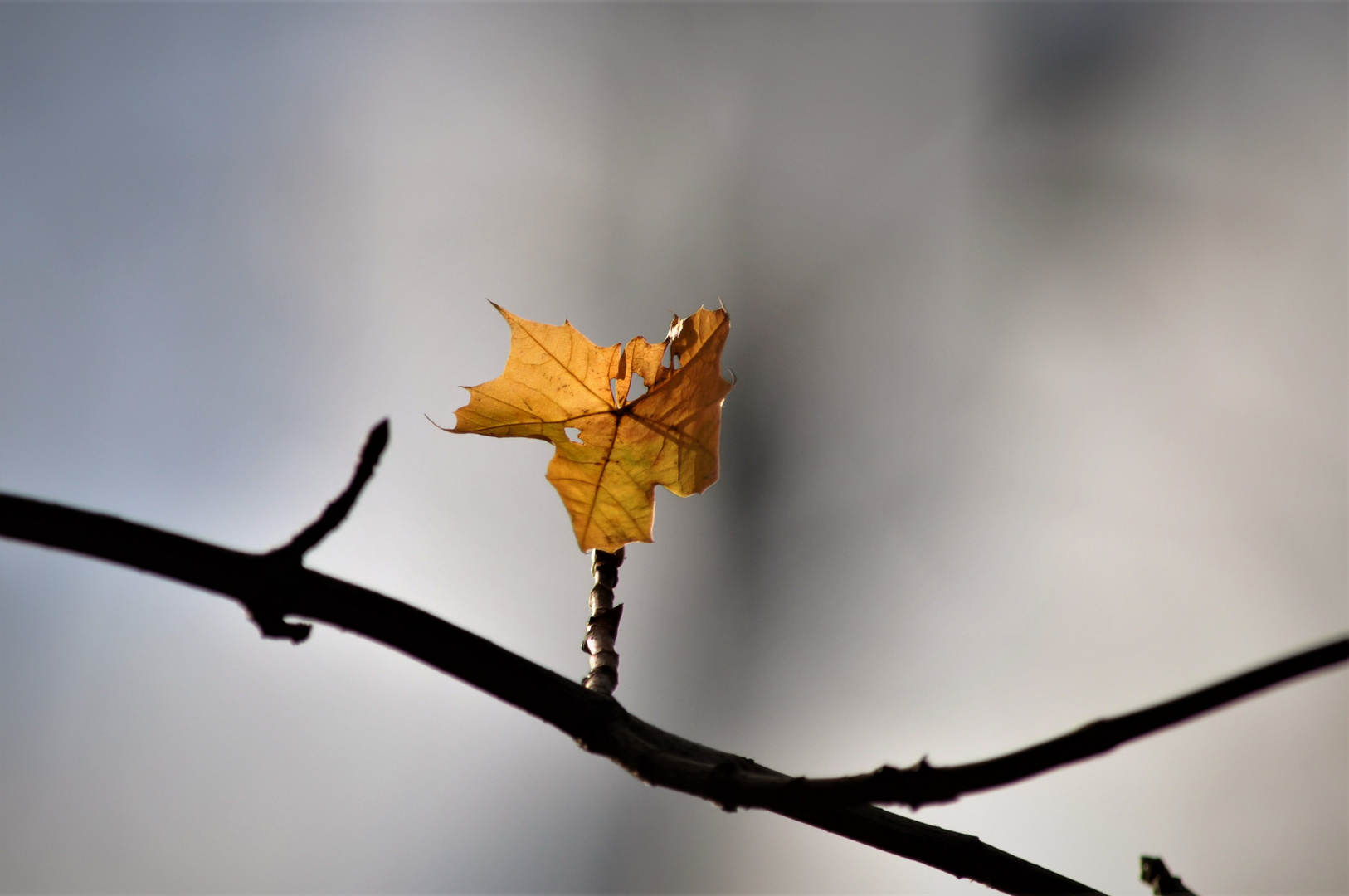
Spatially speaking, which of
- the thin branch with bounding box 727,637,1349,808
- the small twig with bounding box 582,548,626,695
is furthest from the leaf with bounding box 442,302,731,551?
the thin branch with bounding box 727,637,1349,808

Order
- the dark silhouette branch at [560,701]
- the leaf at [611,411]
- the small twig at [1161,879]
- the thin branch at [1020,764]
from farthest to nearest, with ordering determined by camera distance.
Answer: the leaf at [611,411]
the small twig at [1161,879]
the dark silhouette branch at [560,701]
the thin branch at [1020,764]

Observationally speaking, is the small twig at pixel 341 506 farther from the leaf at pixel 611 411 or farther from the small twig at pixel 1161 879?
the small twig at pixel 1161 879

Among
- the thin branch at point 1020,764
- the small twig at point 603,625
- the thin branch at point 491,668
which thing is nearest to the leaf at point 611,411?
the small twig at point 603,625

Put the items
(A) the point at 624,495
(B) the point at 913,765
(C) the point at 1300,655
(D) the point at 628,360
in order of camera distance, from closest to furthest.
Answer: (C) the point at 1300,655 → (B) the point at 913,765 → (A) the point at 624,495 → (D) the point at 628,360

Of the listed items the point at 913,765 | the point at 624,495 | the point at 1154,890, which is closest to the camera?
the point at 913,765

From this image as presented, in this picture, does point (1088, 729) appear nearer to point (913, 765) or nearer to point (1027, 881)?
point (913, 765)

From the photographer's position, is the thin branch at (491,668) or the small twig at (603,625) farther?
the small twig at (603,625)

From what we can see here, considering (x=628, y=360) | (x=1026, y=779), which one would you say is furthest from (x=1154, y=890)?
(x=628, y=360)
